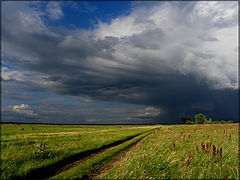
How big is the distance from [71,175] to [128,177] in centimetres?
400

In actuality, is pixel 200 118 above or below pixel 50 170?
above

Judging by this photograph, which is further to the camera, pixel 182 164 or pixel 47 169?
pixel 47 169

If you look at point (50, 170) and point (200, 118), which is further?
point (200, 118)

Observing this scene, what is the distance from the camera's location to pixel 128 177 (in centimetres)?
805

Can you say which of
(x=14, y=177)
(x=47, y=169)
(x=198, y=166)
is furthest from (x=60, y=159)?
(x=198, y=166)

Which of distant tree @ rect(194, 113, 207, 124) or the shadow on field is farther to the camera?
distant tree @ rect(194, 113, 207, 124)

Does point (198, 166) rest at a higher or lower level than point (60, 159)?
higher

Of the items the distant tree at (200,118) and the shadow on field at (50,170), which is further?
the distant tree at (200,118)

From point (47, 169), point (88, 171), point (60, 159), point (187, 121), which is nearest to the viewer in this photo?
point (88, 171)

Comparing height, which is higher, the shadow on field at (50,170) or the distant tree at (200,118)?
the distant tree at (200,118)

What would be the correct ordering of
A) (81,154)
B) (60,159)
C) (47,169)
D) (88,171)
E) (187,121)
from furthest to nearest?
(187,121)
(81,154)
(60,159)
(47,169)
(88,171)

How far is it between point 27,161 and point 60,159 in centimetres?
247

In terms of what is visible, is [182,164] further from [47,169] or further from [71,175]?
[47,169]

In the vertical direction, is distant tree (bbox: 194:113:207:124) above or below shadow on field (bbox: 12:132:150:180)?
above
